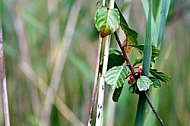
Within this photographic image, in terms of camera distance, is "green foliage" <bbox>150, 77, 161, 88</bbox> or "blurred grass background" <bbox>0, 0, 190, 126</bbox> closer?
"green foliage" <bbox>150, 77, 161, 88</bbox>

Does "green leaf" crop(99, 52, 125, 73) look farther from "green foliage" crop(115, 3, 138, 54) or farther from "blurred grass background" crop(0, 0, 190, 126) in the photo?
"blurred grass background" crop(0, 0, 190, 126)

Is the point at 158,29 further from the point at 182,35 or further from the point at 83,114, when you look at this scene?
the point at 182,35

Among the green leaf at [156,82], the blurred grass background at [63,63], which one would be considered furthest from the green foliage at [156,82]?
the blurred grass background at [63,63]

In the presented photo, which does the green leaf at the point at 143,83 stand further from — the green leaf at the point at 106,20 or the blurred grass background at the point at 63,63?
the blurred grass background at the point at 63,63

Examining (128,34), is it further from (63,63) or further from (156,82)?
(63,63)

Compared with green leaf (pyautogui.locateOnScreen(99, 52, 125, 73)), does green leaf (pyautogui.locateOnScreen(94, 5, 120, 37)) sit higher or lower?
higher

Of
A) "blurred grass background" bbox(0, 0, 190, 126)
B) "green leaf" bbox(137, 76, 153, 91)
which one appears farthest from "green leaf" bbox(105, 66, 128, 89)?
"blurred grass background" bbox(0, 0, 190, 126)
